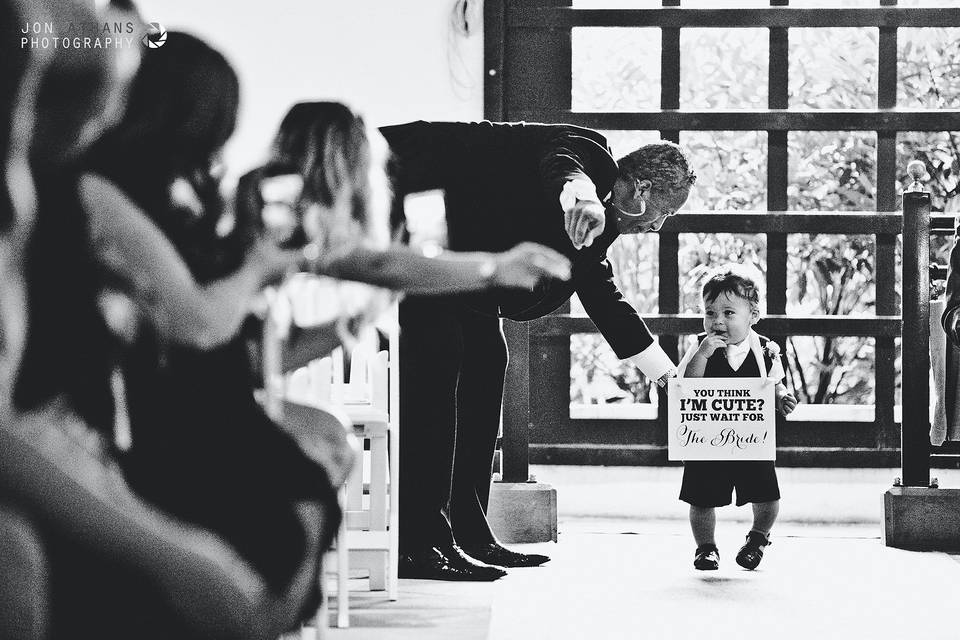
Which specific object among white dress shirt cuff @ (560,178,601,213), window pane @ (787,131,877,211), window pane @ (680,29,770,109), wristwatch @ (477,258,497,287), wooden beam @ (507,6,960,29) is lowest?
wristwatch @ (477,258,497,287)

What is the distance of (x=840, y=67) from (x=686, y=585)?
2.27 meters

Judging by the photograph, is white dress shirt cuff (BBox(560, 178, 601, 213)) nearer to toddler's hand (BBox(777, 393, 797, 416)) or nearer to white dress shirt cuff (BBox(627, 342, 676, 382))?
white dress shirt cuff (BBox(627, 342, 676, 382))

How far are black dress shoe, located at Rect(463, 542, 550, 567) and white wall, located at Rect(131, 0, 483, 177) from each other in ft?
5.65

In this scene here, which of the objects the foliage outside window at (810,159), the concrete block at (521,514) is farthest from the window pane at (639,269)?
the concrete block at (521,514)

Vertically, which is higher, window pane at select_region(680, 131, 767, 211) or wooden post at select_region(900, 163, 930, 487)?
window pane at select_region(680, 131, 767, 211)

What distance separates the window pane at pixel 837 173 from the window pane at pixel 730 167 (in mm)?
109

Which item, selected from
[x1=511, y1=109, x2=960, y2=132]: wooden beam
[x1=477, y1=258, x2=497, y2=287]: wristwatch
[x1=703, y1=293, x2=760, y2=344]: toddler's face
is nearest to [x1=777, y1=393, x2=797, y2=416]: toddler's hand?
[x1=703, y1=293, x2=760, y2=344]: toddler's face

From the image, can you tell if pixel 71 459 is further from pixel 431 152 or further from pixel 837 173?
pixel 837 173

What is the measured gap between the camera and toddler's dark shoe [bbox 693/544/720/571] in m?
3.29

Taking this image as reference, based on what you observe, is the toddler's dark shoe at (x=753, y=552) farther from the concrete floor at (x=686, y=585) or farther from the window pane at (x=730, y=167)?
the window pane at (x=730, y=167)

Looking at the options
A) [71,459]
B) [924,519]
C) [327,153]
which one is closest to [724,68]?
[924,519]

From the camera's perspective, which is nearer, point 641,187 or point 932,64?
point 641,187

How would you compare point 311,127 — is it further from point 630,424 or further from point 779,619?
point 630,424

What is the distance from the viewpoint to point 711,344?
11.4ft
